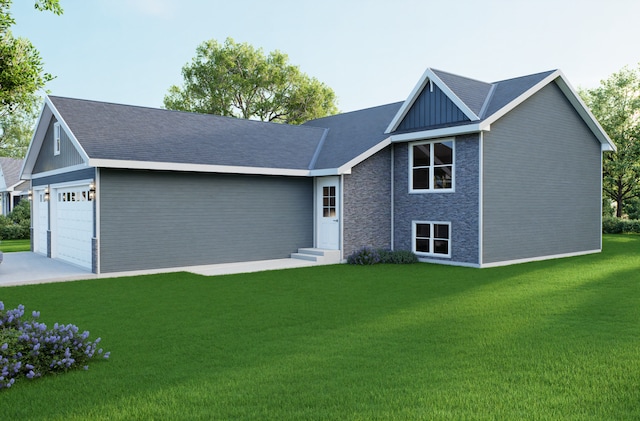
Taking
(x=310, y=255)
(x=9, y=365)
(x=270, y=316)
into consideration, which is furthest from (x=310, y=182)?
(x=9, y=365)

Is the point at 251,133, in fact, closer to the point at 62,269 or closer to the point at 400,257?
the point at 400,257

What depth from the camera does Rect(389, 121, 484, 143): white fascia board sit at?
14367 mm

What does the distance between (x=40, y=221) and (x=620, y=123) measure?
113 ft

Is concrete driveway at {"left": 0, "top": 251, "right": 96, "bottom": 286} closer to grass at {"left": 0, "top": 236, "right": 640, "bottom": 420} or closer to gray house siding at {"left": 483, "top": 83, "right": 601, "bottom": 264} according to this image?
grass at {"left": 0, "top": 236, "right": 640, "bottom": 420}

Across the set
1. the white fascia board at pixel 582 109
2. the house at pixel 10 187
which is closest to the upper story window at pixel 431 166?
the white fascia board at pixel 582 109

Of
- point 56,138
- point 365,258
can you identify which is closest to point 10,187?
point 56,138

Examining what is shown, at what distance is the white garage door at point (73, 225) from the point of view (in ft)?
46.6

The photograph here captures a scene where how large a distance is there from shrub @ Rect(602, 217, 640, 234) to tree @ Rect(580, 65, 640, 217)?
4.08 m

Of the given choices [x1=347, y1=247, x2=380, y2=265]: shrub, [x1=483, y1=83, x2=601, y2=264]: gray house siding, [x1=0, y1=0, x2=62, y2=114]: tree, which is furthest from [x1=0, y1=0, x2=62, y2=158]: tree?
[x1=483, y1=83, x2=601, y2=264]: gray house siding

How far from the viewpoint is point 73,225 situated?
15453 millimetres

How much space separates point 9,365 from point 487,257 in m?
12.6

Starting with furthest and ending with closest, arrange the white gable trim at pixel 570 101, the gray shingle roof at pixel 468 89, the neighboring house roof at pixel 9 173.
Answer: the neighboring house roof at pixel 9 173 → the gray shingle roof at pixel 468 89 → the white gable trim at pixel 570 101

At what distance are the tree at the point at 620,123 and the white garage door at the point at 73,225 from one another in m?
30.9

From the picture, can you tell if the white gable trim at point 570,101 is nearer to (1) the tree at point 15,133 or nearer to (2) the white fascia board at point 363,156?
(2) the white fascia board at point 363,156
